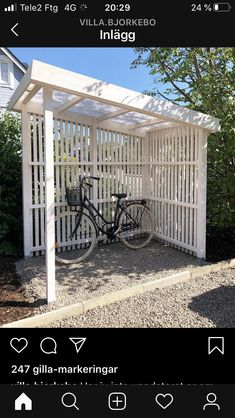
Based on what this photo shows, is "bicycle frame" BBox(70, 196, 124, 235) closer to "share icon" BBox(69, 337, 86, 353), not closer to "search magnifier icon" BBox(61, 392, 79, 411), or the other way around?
"share icon" BBox(69, 337, 86, 353)

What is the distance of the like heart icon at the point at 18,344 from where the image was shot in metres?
1.11

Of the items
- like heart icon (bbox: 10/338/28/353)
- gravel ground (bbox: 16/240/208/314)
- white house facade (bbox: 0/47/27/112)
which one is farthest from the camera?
white house facade (bbox: 0/47/27/112)

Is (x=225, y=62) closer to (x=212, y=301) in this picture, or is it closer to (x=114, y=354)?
(x=212, y=301)

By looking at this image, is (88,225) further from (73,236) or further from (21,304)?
(21,304)

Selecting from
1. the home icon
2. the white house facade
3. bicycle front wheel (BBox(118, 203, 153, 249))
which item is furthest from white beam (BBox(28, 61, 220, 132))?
the white house facade

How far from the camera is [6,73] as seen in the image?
1064cm

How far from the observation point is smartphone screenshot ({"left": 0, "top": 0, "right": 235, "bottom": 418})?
1054 millimetres

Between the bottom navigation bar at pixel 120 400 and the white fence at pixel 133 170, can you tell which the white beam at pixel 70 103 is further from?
the bottom navigation bar at pixel 120 400

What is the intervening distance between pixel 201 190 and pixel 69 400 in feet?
12.3

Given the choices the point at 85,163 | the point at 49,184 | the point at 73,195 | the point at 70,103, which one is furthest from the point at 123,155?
the point at 49,184

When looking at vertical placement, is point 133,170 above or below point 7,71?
below

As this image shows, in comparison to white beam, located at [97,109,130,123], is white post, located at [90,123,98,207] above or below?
below
